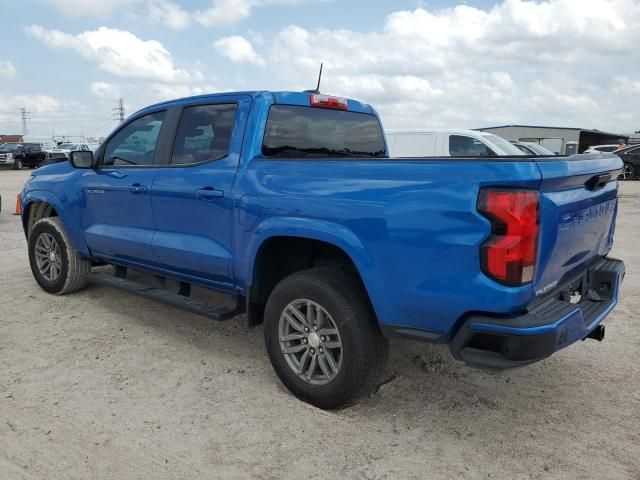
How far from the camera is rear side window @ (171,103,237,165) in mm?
3898

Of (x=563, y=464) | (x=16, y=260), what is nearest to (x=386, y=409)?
(x=563, y=464)

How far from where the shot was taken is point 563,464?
9.02 feet

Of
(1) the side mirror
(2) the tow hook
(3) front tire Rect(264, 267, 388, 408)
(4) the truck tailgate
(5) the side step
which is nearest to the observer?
(4) the truck tailgate

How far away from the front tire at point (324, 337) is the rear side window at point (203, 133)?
1182 mm

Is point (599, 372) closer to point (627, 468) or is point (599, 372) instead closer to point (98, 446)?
point (627, 468)

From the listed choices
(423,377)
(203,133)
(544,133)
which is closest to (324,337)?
Answer: (423,377)

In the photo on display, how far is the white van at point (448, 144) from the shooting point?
11.3m

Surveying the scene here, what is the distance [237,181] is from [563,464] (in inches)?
96.4

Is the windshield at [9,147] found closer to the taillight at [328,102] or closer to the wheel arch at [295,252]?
the taillight at [328,102]

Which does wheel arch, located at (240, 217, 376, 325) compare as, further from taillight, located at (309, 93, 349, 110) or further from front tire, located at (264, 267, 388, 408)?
taillight, located at (309, 93, 349, 110)

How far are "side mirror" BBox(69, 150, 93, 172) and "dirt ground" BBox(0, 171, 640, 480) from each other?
4.57ft

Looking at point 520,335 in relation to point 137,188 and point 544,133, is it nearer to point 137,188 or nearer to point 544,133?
point 137,188

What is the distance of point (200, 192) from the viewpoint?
3.79 metres

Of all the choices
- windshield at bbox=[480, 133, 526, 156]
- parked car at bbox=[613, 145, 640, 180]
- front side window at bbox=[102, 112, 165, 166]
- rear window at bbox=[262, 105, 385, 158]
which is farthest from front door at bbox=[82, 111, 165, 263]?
parked car at bbox=[613, 145, 640, 180]
